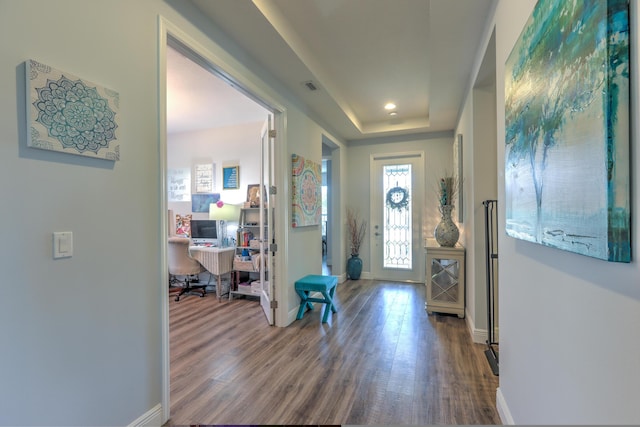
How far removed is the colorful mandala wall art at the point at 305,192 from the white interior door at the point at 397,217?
1618 millimetres

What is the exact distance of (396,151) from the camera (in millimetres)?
5117

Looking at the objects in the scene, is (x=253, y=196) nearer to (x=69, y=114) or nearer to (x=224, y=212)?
(x=224, y=212)

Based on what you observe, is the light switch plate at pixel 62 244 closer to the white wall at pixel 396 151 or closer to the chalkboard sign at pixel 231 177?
the chalkboard sign at pixel 231 177

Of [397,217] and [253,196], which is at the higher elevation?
[253,196]

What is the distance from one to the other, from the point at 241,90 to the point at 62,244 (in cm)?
181

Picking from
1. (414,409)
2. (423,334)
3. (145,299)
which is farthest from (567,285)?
(423,334)

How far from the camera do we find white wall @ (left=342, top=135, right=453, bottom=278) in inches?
192

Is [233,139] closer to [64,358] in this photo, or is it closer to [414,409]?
[64,358]

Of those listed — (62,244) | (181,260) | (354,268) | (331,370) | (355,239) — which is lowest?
(331,370)

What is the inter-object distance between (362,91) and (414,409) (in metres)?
3.43

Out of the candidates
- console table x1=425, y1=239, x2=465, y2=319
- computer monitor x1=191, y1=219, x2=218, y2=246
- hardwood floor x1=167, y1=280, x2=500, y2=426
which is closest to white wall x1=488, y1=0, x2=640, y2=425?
hardwood floor x1=167, y1=280, x2=500, y2=426

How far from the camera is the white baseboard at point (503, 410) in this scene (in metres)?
1.59

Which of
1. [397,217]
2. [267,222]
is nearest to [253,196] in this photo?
[267,222]

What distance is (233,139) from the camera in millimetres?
5020
